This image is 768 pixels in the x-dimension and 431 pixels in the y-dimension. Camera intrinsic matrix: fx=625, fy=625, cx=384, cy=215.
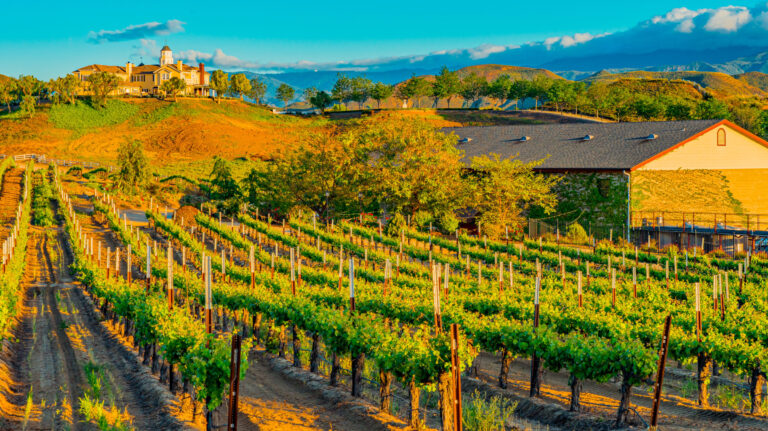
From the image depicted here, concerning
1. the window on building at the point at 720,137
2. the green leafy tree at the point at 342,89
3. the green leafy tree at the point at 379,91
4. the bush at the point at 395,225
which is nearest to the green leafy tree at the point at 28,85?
the green leafy tree at the point at 342,89

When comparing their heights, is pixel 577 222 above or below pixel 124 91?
below

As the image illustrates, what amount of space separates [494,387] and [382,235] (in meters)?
27.9

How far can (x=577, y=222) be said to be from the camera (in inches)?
1912

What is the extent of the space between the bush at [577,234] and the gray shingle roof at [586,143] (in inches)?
200

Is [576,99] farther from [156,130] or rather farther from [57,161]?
[57,161]

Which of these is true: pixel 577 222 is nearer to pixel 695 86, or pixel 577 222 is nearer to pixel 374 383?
pixel 374 383

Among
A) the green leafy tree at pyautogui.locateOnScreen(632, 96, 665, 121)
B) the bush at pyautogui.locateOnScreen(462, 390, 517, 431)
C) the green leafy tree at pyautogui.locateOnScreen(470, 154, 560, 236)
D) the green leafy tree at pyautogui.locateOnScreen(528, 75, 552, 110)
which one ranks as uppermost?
the green leafy tree at pyautogui.locateOnScreen(528, 75, 552, 110)

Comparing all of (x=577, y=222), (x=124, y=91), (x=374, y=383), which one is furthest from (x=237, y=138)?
(x=374, y=383)

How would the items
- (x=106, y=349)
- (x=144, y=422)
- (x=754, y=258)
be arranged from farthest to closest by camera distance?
(x=754, y=258) < (x=106, y=349) < (x=144, y=422)

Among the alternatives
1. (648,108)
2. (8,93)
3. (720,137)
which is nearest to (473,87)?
(648,108)

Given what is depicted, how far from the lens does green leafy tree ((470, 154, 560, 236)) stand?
47.7 meters

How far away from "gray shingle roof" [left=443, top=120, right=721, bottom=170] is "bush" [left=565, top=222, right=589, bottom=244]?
5068mm

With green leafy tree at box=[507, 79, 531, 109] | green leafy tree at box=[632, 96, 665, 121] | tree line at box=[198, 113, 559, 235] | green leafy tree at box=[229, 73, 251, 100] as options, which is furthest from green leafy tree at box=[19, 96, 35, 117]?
green leafy tree at box=[632, 96, 665, 121]

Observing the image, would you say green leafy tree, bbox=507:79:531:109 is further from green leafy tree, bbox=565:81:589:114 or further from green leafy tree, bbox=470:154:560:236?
green leafy tree, bbox=470:154:560:236
